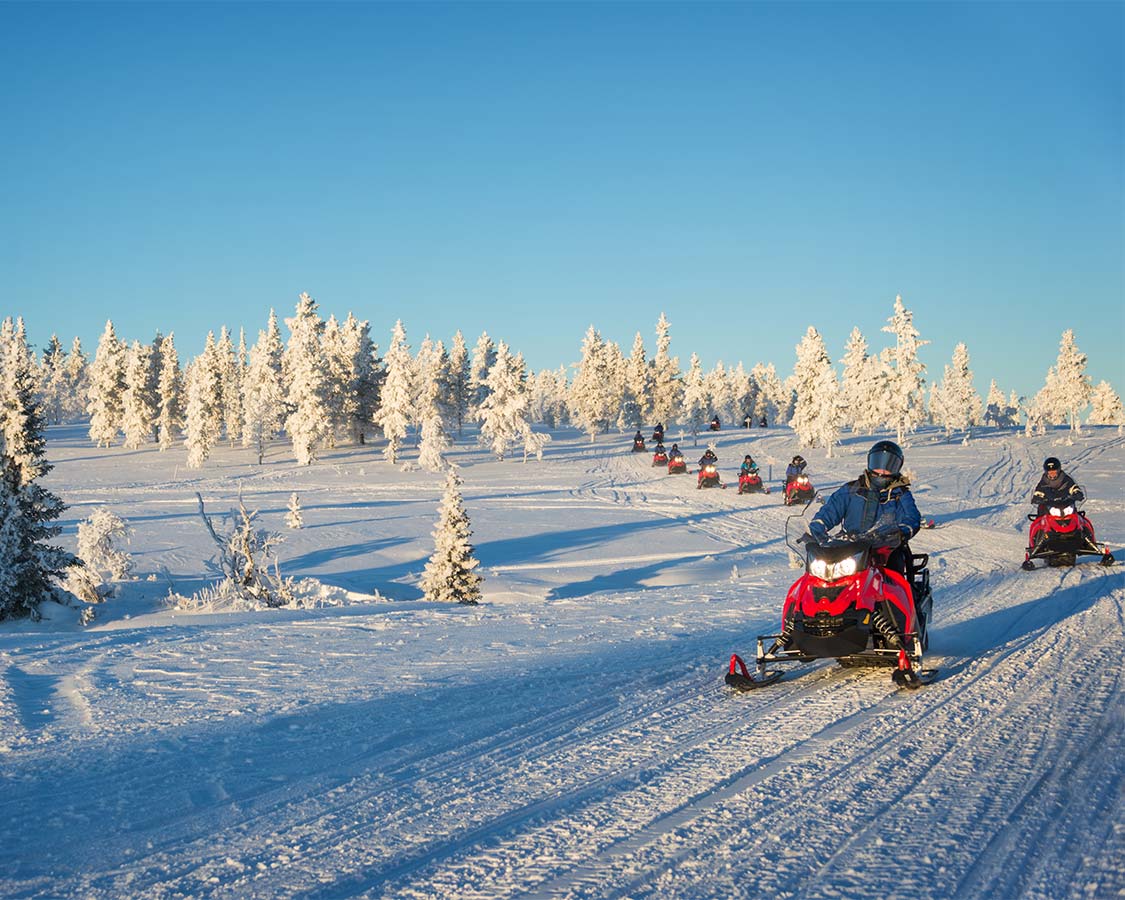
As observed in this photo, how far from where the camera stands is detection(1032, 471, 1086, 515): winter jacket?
50.0ft

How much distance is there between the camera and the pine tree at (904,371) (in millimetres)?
66125

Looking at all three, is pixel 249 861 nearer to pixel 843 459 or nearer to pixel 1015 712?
pixel 1015 712

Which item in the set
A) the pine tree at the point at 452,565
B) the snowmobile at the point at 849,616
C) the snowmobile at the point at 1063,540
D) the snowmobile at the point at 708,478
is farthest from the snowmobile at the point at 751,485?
the snowmobile at the point at 849,616

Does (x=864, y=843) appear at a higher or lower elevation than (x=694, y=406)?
lower

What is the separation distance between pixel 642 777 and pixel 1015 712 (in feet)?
10.0

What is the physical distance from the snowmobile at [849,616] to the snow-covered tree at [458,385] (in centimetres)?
8199

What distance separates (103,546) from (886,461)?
745 inches

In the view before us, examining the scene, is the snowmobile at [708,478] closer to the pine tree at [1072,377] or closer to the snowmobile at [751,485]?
the snowmobile at [751,485]

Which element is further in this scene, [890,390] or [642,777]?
[890,390]

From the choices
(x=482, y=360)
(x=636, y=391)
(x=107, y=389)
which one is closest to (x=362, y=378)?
(x=107, y=389)

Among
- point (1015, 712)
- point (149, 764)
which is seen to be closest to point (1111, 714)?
point (1015, 712)

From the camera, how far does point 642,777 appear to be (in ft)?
15.9

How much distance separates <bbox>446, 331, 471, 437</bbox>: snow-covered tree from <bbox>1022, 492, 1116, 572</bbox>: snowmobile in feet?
247

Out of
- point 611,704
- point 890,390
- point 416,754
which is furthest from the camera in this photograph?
point 890,390
